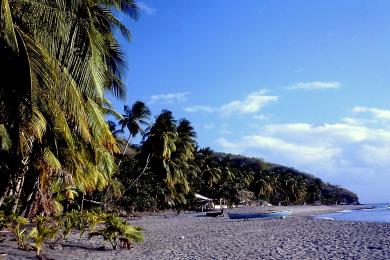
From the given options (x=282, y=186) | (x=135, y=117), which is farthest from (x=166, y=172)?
(x=282, y=186)

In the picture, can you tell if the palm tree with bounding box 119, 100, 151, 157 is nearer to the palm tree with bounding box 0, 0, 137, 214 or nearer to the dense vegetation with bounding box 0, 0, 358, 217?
the dense vegetation with bounding box 0, 0, 358, 217

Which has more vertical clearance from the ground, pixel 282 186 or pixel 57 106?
pixel 282 186

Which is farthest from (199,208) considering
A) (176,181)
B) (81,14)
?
(81,14)

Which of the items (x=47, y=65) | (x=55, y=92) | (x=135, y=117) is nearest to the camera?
(x=47, y=65)

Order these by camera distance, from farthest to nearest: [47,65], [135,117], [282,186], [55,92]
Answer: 1. [282,186]
2. [135,117]
3. [55,92]
4. [47,65]

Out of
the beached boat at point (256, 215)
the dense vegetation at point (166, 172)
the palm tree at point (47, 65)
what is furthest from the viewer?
the dense vegetation at point (166, 172)

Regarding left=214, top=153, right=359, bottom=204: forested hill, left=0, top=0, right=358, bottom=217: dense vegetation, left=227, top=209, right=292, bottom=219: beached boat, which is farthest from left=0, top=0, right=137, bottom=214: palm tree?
left=214, top=153, right=359, bottom=204: forested hill

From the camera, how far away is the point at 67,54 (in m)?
8.05

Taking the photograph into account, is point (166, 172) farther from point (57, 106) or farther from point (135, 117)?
point (57, 106)

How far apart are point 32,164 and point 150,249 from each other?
14.4ft

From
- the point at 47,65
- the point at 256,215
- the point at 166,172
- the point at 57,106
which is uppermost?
the point at 166,172

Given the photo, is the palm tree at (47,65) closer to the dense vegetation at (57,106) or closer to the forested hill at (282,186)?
the dense vegetation at (57,106)

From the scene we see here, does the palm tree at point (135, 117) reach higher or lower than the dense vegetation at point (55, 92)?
higher

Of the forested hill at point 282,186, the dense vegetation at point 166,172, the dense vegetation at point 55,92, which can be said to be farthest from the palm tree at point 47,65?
the forested hill at point 282,186
